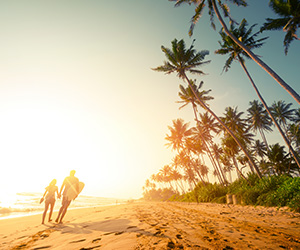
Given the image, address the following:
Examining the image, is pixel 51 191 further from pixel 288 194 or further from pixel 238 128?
pixel 238 128

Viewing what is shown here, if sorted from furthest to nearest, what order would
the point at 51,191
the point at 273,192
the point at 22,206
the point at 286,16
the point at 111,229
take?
the point at 22,206, the point at 286,16, the point at 273,192, the point at 51,191, the point at 111,229

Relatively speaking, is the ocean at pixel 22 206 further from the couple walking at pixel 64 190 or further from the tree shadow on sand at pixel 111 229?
the tree shadow on sand at pixel 111 229

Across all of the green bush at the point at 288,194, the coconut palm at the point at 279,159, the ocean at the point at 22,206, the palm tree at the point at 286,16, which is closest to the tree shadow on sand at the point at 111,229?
the green bush at the point at 288,194

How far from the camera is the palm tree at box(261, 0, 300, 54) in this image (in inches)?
540

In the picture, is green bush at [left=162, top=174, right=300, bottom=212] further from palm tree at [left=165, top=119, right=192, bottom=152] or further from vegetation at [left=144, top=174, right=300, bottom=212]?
palm tree at [left=165, top=119, right=192, bottom=152]

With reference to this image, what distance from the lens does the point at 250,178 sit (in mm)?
11273

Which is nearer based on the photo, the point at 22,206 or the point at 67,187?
the point at 67,187

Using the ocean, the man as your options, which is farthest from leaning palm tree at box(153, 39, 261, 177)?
the ocean

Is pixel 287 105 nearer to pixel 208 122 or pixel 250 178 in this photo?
pixel 208 122

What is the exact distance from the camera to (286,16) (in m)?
14.4

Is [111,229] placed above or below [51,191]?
below

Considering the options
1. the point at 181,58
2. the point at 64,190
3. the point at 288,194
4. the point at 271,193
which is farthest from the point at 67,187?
the point at 181,58

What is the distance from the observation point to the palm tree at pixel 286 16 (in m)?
13.7

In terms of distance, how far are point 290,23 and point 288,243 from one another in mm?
21114
